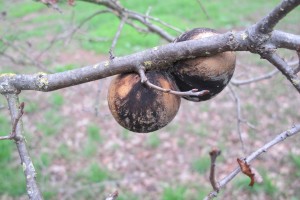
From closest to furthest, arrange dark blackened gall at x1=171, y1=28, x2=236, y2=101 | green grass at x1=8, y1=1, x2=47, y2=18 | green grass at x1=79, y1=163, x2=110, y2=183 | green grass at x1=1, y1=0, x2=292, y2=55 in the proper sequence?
1. dark blackened gall at x1=171, y1=28, x2=236, y2=101
2. green grass at x1=79, y1=163, x2=110, y2=183
3. green grass at x1=1, y1=0, x2=292, y2=55
4. green grass at x1=8, y1=1, x2=47, y2=18

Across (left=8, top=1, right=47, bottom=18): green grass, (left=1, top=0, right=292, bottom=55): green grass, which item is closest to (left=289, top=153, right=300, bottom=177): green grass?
(left=1, top=0, right=292, bottom=55): green grass

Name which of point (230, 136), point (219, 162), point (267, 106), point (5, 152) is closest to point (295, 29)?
point (267, 106)

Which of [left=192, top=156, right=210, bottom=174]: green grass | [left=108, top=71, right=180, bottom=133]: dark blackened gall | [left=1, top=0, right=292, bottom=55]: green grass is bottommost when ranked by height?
[left=1, top=0, right=292, bottom=55]: green grass

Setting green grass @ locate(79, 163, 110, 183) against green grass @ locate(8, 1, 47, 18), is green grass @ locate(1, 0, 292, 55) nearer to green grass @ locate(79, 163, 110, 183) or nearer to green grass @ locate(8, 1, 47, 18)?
green grass @ locate(8, 1, 47, 18)

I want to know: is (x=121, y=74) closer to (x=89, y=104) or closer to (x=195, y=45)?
(x=195, y=45)

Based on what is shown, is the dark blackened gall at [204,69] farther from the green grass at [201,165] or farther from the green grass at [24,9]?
the green grass at [24,9]

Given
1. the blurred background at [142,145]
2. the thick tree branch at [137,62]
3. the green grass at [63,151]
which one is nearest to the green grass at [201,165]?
the blurred background at [142,145]
